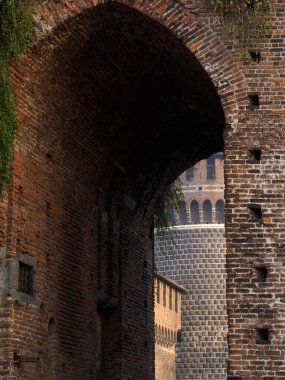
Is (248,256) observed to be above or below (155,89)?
below

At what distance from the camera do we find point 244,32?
47.2 feet

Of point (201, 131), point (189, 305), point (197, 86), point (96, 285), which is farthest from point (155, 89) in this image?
point (189, 305)

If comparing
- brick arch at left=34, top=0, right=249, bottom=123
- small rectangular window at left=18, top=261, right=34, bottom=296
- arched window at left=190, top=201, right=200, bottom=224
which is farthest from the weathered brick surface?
arched window at left=190, top=201, right=200, bottom=224

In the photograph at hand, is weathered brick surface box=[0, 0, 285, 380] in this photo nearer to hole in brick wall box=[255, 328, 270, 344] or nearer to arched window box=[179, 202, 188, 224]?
hole in brick wall box=[255, 328, 270, 344]

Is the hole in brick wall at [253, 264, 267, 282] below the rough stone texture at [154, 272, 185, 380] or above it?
below

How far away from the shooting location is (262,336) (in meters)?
13.5

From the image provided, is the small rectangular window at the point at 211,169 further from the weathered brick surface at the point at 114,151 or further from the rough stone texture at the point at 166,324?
the weathered brick surface at the point at 114,151

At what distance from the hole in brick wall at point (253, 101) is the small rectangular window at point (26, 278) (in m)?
3.64

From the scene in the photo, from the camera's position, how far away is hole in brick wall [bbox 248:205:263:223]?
546 inches

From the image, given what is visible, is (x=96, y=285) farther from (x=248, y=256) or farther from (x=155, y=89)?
(x=248, y=256)

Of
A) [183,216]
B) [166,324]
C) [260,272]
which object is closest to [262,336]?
[260,272]

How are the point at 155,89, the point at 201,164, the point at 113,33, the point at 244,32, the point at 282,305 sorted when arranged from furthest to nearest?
the point at 201,164, the point at 155,89, the point at 113,33, the point at 244,32, the point at 282,305

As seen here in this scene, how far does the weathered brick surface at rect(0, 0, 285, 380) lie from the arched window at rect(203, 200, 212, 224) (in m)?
45.5

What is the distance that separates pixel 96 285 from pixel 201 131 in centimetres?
316
